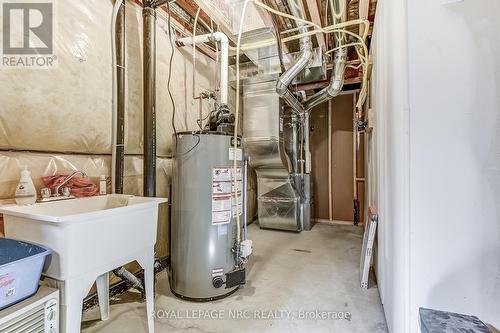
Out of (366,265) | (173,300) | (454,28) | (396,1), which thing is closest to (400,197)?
(454,28)

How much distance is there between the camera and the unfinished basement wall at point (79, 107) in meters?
1.35

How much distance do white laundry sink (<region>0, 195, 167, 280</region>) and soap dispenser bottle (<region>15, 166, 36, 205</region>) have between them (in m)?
0.16

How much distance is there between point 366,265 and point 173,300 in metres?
1.61

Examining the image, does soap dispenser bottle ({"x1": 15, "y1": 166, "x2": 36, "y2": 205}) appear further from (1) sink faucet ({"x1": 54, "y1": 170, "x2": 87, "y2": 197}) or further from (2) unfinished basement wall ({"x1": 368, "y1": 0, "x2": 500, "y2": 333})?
(2) unfinished basement wall ({"x1": 368, "y1": 0, "x2": 500, "y2": 333})

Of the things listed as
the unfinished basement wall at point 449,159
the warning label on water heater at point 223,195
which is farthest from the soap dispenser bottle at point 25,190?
the unfinished basement wall at point 449,159

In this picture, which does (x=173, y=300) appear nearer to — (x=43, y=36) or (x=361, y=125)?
(x=43, y=36)

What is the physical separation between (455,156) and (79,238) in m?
1.57

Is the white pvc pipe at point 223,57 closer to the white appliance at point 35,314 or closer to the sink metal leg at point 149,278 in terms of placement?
the sink metal leg at point 149,278

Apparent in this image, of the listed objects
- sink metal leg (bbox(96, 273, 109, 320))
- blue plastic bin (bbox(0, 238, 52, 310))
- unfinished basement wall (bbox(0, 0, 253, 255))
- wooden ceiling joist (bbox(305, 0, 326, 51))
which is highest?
wooden ceiling joist (bbox(305, 0, 326, 51))

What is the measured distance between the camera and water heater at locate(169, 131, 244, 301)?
5.86 ft

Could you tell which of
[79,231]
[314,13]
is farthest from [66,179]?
[314,13]

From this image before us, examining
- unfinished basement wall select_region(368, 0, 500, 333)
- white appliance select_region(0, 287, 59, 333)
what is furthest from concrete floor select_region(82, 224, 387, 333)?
white appliance select_region(0, 287, 59, 333)

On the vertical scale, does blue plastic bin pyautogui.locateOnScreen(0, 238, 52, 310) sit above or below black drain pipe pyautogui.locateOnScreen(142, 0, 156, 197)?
below

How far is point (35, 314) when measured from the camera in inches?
31.8
